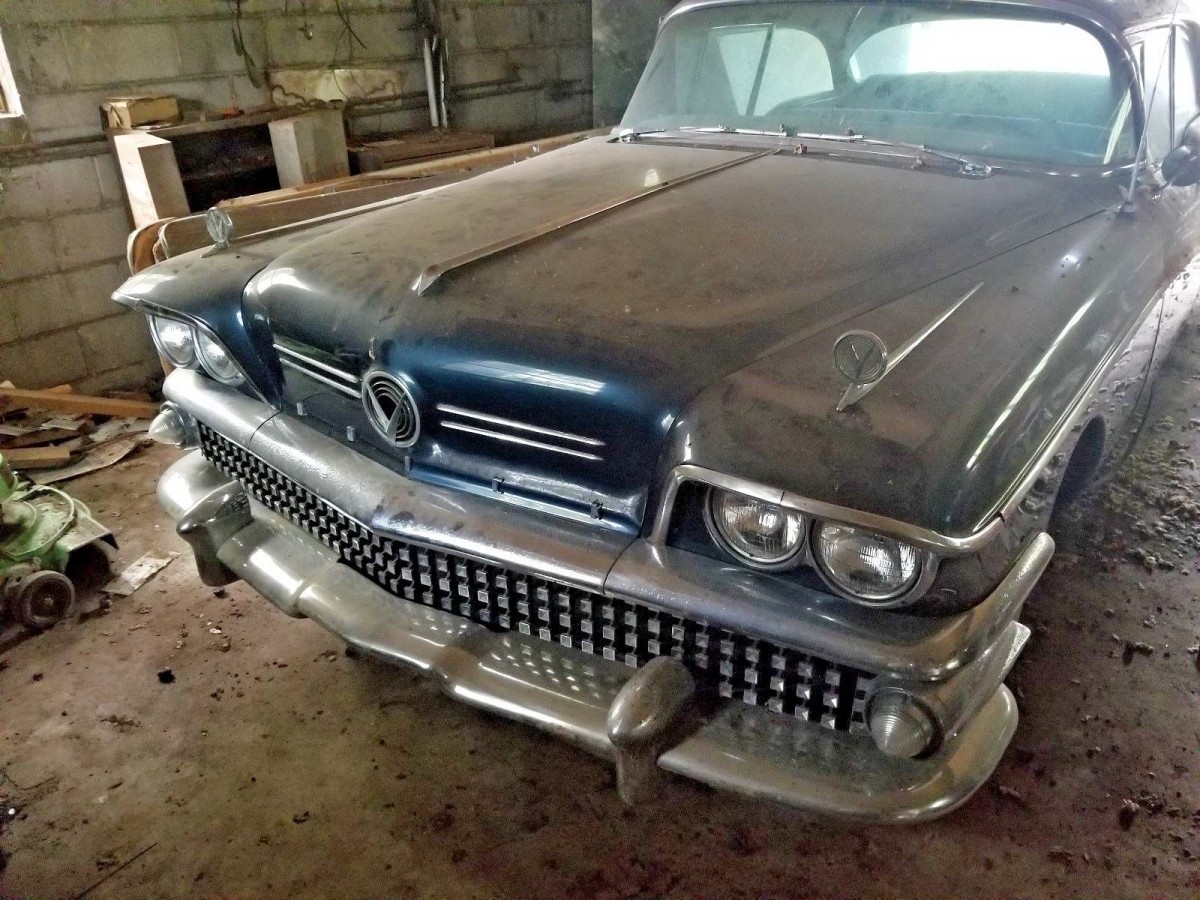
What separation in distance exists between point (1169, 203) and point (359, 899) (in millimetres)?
2897

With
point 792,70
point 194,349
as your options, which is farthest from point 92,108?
point 792,70

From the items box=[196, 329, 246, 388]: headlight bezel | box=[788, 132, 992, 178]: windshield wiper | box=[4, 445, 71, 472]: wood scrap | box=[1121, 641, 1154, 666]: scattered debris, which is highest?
box=[788, 132, 992, 178]: windshield wiper

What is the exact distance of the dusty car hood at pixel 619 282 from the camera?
166cm

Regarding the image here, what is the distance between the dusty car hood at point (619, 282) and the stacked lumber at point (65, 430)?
2.32 meters

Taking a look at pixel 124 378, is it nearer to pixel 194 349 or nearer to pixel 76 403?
pixel 76 403

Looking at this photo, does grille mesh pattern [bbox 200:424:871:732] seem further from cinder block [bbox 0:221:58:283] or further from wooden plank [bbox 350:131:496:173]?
wooden plank [bbox 350:131:496:173]

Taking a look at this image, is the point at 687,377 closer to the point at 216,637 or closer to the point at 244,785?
the point at 244,785

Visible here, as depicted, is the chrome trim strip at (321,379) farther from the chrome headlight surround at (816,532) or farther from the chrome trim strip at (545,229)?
the chrome headlight surround at (816,532)

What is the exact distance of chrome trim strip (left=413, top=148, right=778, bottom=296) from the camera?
192 centimetres

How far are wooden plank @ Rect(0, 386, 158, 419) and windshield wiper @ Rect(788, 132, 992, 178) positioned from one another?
133 inches

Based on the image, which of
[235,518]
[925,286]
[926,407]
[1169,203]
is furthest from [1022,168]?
[235,518]

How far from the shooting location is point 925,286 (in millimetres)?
1941

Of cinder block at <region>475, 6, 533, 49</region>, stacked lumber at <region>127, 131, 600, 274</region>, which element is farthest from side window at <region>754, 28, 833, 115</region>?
cinder block at <region>475, 6, 533, 49</region>

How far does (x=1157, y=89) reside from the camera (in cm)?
251
